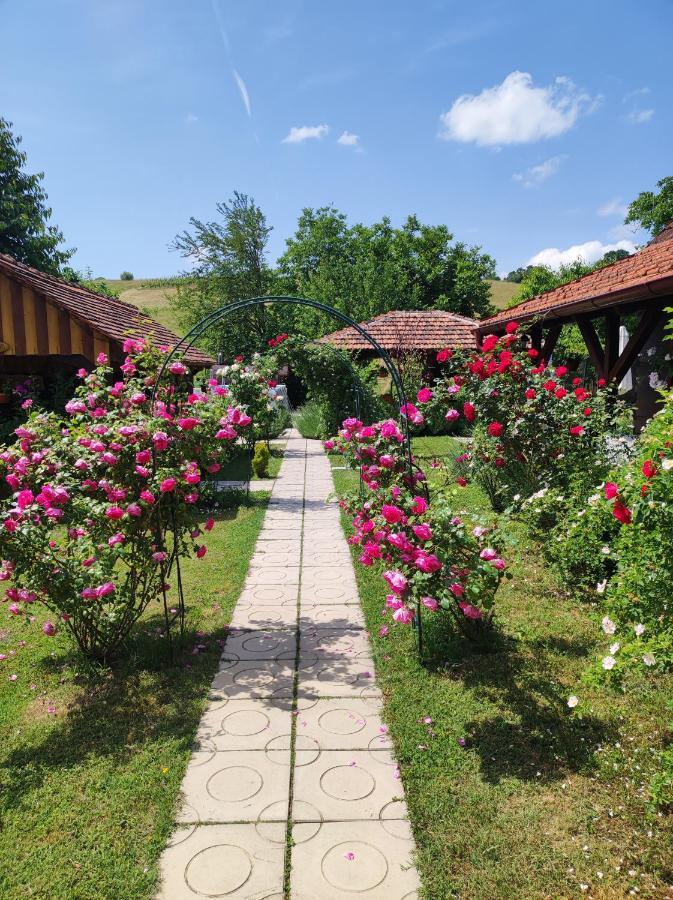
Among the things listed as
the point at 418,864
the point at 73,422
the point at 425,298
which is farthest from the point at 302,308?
the point at 418,864

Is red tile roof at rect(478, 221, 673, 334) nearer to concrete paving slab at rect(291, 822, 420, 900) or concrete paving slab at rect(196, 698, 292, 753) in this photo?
concrete paving slab at rect(196, 698, 292, 753)

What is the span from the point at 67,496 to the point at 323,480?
7.95 metres

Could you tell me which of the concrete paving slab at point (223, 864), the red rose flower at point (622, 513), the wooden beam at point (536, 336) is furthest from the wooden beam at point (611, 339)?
the concrete paving slab at point (223, 864)

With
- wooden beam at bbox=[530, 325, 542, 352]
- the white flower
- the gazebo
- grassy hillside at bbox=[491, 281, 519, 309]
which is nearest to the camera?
the white flower

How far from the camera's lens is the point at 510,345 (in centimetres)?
623

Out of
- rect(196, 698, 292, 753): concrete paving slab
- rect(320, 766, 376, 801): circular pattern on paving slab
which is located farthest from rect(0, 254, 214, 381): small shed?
rect(320, 766, 376, 801): circular pattern on paving slab

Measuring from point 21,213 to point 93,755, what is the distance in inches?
971

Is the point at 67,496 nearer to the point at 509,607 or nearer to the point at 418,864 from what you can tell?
the point at 418,864

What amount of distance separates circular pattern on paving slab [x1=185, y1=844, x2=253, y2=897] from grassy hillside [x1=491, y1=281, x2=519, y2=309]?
5653cm

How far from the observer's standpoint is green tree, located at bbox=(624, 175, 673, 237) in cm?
2764

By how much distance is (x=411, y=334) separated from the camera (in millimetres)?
20219

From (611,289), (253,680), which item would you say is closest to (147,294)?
(611,289)

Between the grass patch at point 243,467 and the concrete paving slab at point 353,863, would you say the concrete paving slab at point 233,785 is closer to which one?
the concrete paving slab at point 353,863

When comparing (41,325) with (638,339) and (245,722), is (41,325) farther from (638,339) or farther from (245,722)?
(638,339)
